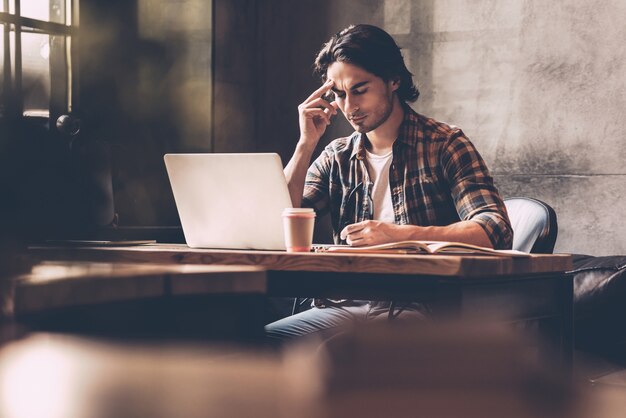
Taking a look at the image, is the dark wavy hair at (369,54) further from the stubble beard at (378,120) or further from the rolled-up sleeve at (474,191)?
the rolled-up sleeve at (474,191)

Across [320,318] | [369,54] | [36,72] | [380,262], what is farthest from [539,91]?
[380,262]

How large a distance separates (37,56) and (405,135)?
252 centimetres

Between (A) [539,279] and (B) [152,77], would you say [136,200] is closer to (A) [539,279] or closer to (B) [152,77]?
(B) [152,77]

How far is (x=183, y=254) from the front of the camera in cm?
166

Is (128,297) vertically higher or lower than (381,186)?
higher

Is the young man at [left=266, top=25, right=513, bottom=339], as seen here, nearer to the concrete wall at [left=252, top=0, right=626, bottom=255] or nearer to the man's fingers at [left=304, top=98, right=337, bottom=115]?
the man's fingers at [left=304, top=98, right=337, bottom=115]

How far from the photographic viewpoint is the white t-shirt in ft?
7.66

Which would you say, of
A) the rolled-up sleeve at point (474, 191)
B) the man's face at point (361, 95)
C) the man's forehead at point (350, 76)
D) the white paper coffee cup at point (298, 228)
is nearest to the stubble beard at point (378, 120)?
the man's face at point (361, 95)

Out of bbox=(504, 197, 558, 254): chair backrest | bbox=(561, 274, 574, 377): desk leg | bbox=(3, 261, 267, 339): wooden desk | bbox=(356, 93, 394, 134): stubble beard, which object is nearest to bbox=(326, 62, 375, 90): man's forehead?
bbox=(356, 93, 394, 134): stubble beard

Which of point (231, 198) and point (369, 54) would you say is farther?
point (369, 54)

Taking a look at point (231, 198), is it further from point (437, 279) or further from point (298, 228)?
point (437, 279)

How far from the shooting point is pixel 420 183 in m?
2.27

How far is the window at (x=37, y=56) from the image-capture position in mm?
3957

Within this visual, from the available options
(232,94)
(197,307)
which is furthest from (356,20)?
(197,307)
